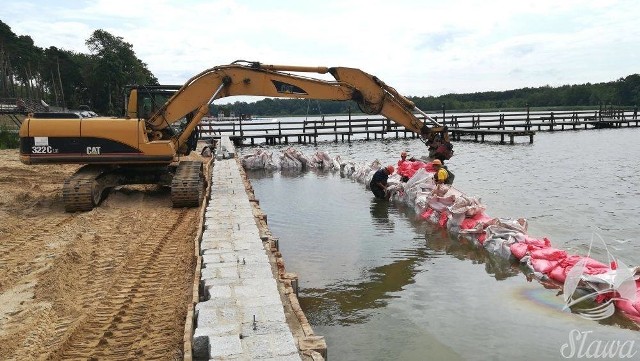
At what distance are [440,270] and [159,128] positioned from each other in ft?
22.7

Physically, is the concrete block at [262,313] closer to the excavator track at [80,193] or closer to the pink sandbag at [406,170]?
the excavator track at [80,193]

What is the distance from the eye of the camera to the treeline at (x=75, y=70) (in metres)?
56.6

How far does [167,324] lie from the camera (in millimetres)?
4867

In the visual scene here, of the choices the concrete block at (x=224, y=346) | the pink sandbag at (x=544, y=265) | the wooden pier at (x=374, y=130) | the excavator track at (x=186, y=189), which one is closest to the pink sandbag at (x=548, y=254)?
the pink sandbag at (x=544, y=265)

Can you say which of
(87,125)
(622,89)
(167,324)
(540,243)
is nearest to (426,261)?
(540,243)

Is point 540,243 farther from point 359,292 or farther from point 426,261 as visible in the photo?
point 359,292

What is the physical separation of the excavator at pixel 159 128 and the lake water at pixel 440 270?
2.64 m

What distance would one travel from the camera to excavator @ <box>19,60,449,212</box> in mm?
10242

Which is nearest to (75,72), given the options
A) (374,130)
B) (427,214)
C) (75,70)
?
(75,70)

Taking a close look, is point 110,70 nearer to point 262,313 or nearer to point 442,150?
point 442,150

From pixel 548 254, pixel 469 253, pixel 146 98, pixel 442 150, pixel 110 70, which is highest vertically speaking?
pixel 110 70

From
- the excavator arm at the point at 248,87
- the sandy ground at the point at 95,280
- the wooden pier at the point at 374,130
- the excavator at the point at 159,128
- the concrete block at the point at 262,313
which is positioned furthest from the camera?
the wooden pier at the point at 374,130

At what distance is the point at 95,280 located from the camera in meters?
6.31

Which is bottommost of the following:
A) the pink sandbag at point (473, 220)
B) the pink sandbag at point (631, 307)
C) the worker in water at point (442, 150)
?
the pink sandbag at point (631, 307)
